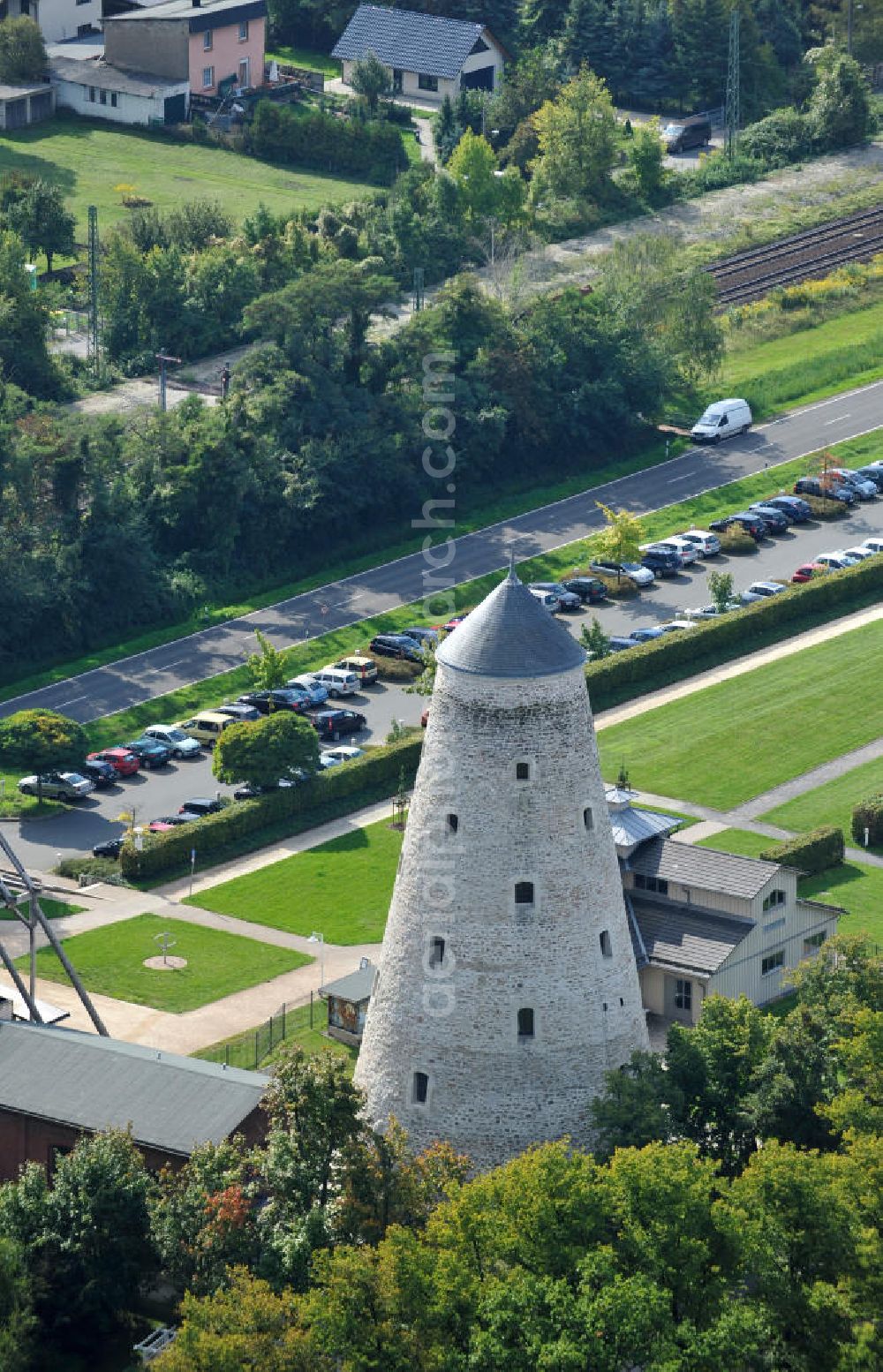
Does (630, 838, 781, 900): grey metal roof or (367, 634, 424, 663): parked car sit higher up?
(630, 838, 781, 900): grey metal roof

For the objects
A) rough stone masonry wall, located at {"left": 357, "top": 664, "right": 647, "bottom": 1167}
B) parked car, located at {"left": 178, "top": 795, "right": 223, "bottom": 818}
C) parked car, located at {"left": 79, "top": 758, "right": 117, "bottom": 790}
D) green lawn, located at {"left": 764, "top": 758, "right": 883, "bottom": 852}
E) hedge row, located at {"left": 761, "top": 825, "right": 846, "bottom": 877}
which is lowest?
parked car, located at {"left": 79, "top": 758, "right": 117, "bottom": 790}

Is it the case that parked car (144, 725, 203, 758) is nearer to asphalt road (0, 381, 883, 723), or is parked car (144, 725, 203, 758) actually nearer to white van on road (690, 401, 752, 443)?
asphalt road (0, 381, 883, 723)

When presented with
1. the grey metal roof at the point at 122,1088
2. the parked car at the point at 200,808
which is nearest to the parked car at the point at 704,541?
the parked car at the point at 200,808

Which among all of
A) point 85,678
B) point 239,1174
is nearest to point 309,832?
point 85,678

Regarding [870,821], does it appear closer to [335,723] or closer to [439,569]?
[335,723]

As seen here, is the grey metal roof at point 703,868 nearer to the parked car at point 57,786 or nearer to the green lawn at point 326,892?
the green lawn at point 326,892

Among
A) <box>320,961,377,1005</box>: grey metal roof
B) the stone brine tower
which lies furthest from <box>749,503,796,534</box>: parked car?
the stone brine tower

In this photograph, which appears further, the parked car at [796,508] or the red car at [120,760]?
the parked car at [796,508]
